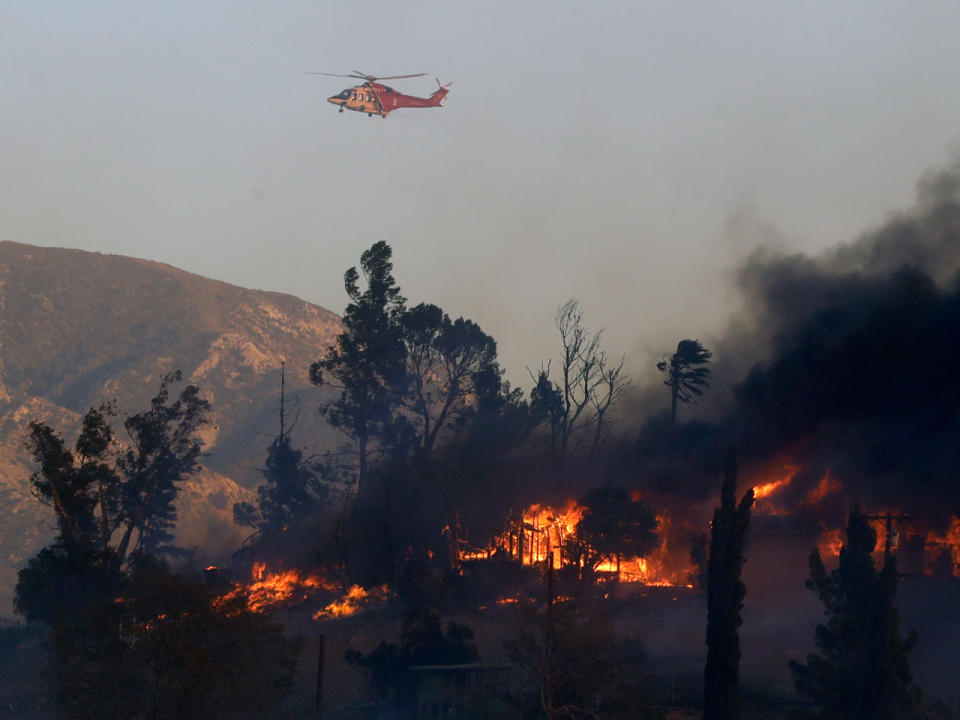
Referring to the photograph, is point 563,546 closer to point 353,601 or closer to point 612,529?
point 612,529

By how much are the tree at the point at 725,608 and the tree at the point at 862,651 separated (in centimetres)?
414

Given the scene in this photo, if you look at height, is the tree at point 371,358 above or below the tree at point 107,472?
above

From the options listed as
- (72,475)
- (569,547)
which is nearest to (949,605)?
(569,547)

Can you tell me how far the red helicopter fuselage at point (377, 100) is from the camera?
9294cm

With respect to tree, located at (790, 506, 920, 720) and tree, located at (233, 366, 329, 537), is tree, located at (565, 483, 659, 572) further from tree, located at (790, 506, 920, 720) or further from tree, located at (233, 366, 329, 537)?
tree, located at (233, 366, 329, 537)

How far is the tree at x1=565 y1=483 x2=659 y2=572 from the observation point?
7656 centimetres

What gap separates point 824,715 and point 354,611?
124 feet

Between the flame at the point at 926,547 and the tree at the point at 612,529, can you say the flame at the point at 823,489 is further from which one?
the tree at the point at 612,529

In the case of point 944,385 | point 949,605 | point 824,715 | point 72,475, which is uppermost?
point 944,385

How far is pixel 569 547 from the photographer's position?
78.4 metres

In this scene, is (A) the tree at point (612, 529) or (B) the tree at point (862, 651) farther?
(A) the tree at point (612, 529)

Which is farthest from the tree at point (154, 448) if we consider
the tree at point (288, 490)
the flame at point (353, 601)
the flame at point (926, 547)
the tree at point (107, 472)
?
the flame at point (926, 547)

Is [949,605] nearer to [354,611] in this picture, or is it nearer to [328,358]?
[354,611]

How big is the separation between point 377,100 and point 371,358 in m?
22.6
